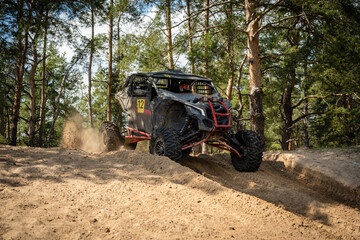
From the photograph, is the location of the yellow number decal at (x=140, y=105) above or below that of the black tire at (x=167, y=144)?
above

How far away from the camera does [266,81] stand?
19.0m

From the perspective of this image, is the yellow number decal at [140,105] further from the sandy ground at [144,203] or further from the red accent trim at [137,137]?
the sandy ground at [144,203]

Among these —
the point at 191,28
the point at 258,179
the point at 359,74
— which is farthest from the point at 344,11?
the point at 191,28

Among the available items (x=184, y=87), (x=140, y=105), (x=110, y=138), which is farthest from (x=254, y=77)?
(x=110, y=138)

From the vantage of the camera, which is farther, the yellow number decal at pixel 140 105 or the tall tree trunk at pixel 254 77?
the tall tree trunk at pixel 254 77

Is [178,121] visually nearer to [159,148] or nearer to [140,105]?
[159,148]

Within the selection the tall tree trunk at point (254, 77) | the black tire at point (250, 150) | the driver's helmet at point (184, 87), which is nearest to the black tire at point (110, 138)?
the driver's helmet at point (184, 87)

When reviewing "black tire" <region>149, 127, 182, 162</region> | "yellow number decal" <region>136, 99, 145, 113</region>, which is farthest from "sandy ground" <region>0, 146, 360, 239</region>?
"yellow number decal" <region>136, 99, 145, 113</region>

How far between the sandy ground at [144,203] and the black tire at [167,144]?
1.48 feet

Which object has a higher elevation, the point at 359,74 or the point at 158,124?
the point at 359,74

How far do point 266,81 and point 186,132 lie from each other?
44.3 feet

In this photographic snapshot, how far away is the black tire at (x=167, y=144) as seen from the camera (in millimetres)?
6327

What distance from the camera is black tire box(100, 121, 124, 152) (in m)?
9.15

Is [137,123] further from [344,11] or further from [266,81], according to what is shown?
[266,81]
